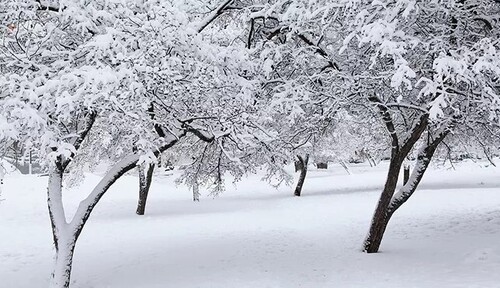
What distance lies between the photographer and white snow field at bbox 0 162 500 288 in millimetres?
10023

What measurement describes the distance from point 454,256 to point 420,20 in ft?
17.6

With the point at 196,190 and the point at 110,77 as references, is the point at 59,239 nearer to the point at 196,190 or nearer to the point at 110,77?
the point at 110,77

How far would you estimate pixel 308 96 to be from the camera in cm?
1005

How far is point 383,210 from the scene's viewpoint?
11.7 m

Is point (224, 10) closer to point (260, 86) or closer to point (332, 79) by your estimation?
point (260, 86)

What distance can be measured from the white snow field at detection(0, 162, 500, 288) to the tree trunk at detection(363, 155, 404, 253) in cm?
29

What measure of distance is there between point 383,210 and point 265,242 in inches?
159

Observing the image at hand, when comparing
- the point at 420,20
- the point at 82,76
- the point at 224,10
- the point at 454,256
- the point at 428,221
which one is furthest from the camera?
the point at 428,221

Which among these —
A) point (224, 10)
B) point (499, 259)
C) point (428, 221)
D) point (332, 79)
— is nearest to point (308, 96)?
point (332, 79)

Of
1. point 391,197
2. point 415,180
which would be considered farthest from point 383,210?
point 415,180

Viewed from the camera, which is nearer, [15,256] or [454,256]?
[454,256]

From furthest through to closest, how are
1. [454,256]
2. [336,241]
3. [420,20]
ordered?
[336,241] → [454,256] → [420,20]

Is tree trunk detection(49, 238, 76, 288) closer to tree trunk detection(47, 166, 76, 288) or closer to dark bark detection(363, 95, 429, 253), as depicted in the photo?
tree trunk detection(47, 166, 76, 288)

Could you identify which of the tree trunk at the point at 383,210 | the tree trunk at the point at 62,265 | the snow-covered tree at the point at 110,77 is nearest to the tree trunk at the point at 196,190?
the tree trunk at the point at 383,210
